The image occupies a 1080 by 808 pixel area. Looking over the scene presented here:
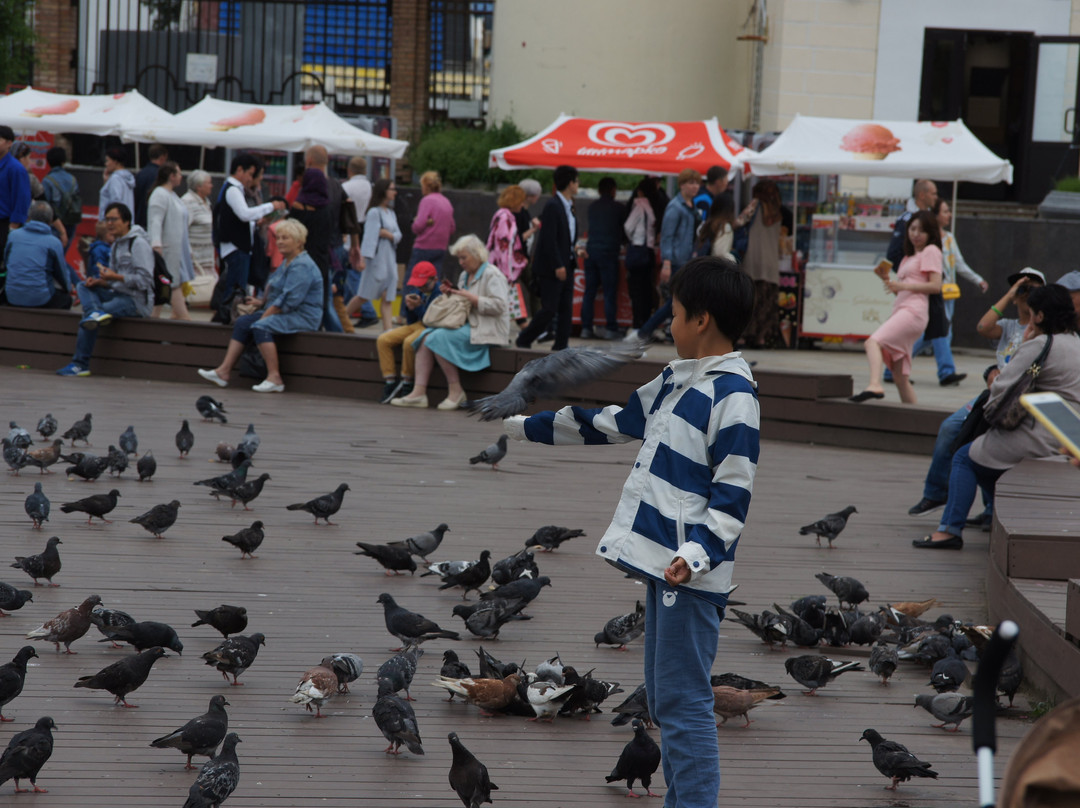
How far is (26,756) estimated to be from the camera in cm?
407

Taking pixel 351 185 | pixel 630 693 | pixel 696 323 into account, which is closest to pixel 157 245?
pixel 351 185

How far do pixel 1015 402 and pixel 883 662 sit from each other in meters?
2.73

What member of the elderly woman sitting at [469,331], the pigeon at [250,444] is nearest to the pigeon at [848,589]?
the pigeon at [250,444]

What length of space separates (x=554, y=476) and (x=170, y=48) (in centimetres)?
1953

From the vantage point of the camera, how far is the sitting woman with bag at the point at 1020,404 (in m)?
7.52

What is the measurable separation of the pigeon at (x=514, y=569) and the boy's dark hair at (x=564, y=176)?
848 cm

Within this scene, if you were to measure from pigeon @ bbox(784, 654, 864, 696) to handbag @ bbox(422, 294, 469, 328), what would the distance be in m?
7.83

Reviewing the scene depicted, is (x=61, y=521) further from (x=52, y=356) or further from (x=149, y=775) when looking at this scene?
(x=52, y=356)

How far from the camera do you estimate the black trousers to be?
46.2ft

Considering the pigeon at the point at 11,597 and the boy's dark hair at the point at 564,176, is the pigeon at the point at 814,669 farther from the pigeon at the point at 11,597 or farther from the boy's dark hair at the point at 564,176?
the boy's dark hair at the point at 564,176

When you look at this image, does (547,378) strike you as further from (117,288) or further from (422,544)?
(117,288)

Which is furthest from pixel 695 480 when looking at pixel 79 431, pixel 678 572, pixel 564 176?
pixel 564 176

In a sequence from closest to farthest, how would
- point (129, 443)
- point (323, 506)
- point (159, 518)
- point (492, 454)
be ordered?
point (159, 518)
point (323, 506)
point (129, 443)
point (492, 454)

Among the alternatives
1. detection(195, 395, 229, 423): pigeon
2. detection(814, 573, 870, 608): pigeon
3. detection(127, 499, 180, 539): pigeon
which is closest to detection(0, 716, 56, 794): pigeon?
detection(127, 499, 180, 539): pigeon
